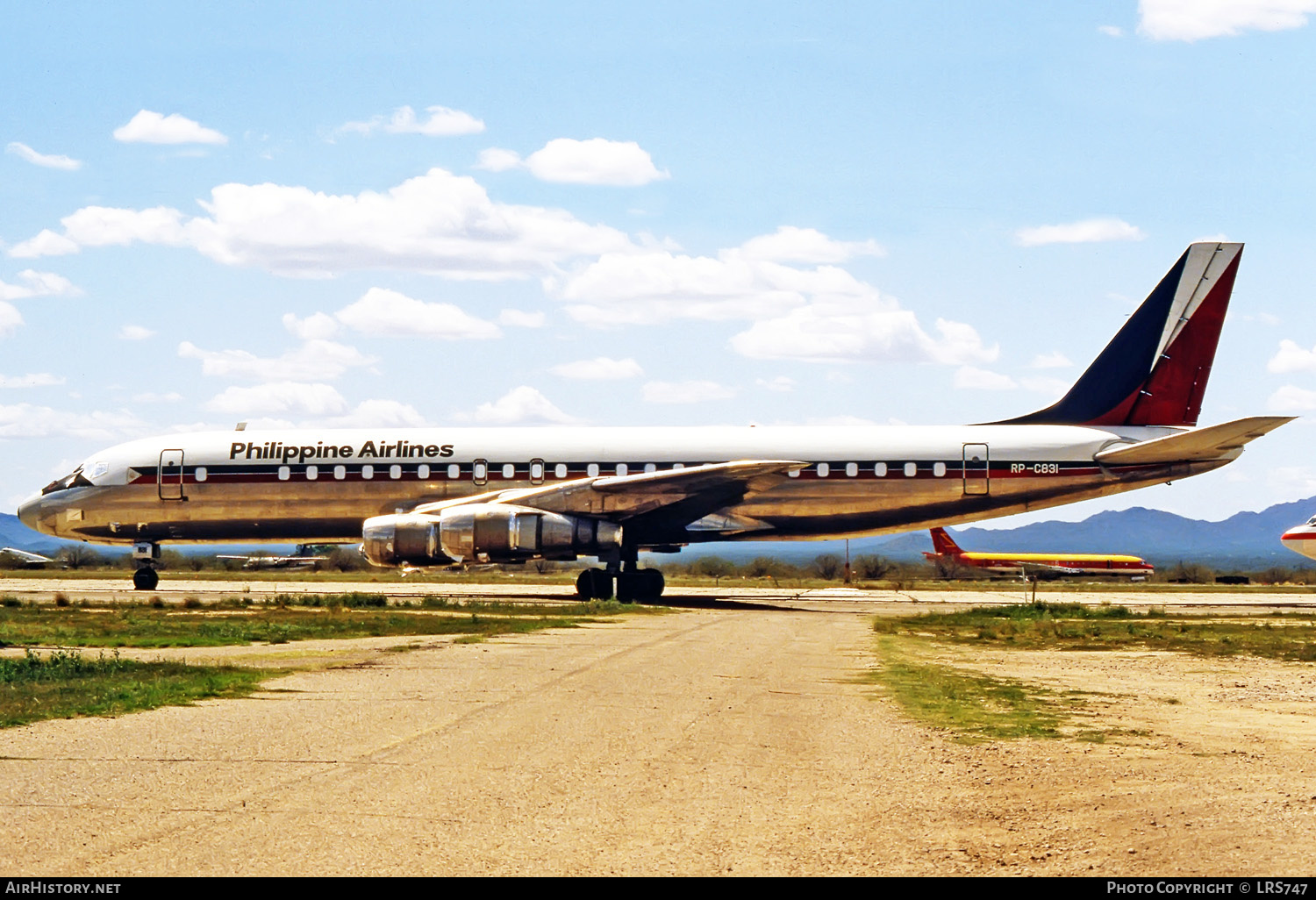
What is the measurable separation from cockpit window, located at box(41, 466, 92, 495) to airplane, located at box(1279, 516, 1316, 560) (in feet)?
105

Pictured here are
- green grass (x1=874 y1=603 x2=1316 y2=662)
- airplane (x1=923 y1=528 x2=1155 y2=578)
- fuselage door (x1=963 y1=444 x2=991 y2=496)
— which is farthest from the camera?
airplane (x1=923 y1=528 x2=1155 y2=578)

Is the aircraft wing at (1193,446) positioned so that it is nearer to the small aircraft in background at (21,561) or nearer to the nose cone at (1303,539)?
the nose cone at (1303,539)

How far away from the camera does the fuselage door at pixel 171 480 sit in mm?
34469

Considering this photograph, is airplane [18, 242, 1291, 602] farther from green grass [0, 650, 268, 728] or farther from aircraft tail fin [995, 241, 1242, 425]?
green grass [0, 650, 268, 728]

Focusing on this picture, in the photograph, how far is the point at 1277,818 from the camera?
685 cm

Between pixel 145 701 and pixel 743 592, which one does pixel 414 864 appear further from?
pixel 743 592

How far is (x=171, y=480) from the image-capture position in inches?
1358

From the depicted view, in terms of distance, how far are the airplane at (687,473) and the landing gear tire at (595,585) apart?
4 cm

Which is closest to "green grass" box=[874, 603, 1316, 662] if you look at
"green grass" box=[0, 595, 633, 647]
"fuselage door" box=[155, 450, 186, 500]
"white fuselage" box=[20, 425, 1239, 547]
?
"white fuselage" box=[20, 425, 1239, 547]

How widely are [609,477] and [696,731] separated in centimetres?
2170

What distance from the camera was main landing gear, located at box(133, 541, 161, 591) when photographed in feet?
117

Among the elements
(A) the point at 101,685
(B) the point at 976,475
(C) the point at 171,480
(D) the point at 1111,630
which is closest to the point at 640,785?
(A) the point at 101,685

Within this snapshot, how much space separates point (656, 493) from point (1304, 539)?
723 inches
